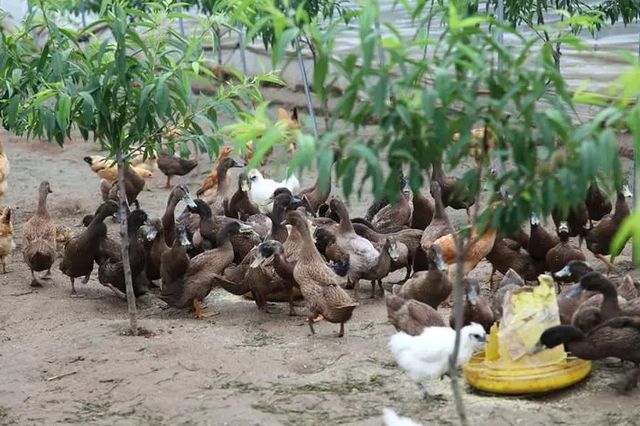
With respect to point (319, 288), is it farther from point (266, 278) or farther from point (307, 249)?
point (266, 278)

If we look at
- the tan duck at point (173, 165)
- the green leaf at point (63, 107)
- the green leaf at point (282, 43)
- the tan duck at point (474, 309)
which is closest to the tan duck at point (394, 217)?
the tan duck at point (474, 309)

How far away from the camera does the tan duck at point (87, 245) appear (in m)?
8.92

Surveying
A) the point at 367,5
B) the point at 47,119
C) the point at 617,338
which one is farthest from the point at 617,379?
the point at 47,119

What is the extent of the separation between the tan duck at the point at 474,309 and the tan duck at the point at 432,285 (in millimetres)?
507

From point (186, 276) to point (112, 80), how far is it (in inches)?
88.5

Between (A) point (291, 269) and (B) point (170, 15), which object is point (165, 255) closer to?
(A) point (291, 269)

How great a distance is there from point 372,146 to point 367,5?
595 mm

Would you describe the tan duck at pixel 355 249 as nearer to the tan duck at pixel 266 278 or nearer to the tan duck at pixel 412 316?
the tan duck at pixel 266 278

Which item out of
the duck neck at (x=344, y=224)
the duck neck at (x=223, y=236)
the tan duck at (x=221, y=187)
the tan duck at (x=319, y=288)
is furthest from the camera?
the tan duck at (x=221, y=187)

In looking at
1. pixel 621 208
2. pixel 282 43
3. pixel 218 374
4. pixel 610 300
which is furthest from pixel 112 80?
pixel 621 208

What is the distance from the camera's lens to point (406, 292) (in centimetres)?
741

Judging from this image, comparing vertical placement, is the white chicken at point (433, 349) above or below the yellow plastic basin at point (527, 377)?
above

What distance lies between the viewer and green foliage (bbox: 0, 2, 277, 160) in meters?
6.57

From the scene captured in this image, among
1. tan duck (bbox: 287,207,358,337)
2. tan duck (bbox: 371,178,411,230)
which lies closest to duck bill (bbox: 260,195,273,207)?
tan duck (bbox: 371,178,411,230)
